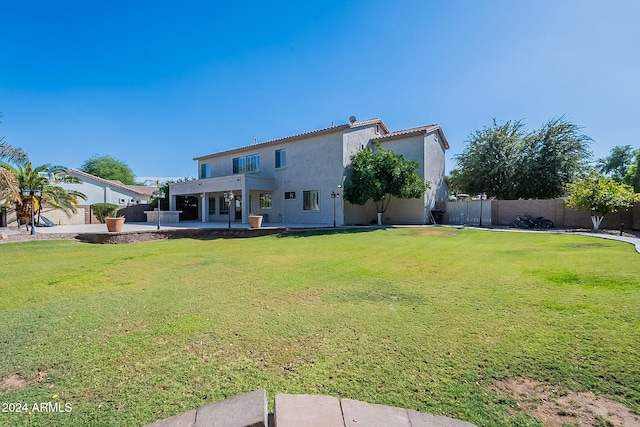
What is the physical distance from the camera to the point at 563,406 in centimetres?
235

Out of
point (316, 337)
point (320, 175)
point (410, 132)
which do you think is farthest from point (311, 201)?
Result: point (316, 337)

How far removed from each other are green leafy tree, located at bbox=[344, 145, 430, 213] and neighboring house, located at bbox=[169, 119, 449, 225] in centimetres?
106

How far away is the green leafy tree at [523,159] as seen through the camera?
2244 centimetres

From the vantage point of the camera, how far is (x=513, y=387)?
2.59 m

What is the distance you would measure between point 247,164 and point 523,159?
75.5 ft

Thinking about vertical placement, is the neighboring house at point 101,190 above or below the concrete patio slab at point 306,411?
above

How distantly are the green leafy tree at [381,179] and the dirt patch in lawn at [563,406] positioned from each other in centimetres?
1678

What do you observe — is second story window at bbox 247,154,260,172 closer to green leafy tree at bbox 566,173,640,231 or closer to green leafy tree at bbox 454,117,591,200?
green leafy tree at bbox 454,117,591,200

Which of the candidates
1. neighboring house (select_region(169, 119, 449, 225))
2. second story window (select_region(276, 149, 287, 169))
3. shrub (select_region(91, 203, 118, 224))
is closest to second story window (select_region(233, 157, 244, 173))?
neighboring house (select_region(169, 119, 449, 225))

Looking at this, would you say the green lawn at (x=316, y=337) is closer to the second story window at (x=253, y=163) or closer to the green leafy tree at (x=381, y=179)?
the green leafy tree at (x=381, y=179)

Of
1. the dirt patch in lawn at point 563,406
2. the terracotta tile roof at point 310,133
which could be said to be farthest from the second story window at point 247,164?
the dirt patch in lawn at point 563,406

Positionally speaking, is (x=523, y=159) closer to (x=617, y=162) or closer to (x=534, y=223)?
(x=534, y=223)

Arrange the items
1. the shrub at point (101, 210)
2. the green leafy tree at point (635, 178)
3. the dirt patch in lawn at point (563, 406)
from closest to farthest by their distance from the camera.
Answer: the dirt patch in lawn at point (563, 406) < the shrub at point (101, 210) < the green leafy tree at point (635, 178)

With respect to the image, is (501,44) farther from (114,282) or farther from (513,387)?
(114,282)
